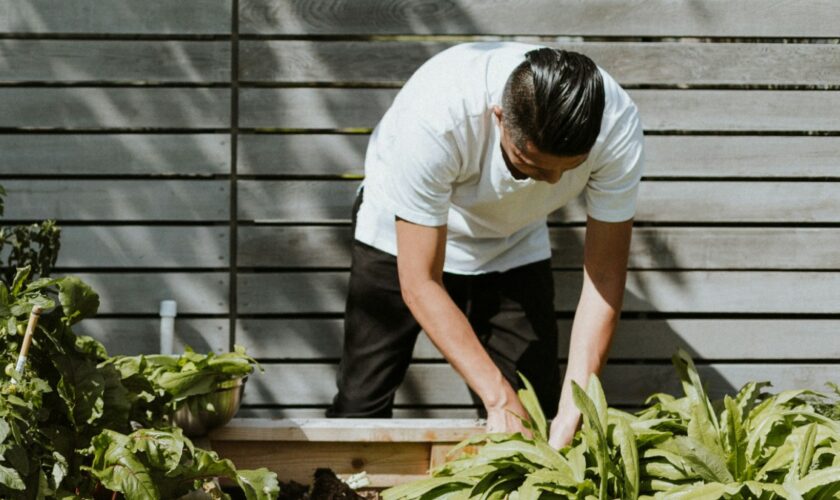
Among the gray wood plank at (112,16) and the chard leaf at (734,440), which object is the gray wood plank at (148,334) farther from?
the chard leaf at (734,440)

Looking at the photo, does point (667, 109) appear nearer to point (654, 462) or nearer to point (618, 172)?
point (618, 172)

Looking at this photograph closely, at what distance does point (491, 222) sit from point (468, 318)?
1.48 feet

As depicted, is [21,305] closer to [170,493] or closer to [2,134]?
Answer: [170,493]

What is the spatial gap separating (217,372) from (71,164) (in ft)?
4.72

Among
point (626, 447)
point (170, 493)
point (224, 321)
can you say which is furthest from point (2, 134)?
point (626, 447)

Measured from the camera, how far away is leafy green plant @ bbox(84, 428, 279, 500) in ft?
7.80

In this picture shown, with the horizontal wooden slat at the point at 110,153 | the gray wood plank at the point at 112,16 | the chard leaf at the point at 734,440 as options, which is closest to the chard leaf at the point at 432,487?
the chard leaf at the point at 734,440

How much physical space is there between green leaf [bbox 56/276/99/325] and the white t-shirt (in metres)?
0.92

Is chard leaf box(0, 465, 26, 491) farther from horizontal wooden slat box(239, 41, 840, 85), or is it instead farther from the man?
horizontal wooden slat box(239, 41, 840, 85)

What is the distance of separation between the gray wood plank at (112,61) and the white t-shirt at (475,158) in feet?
3.03

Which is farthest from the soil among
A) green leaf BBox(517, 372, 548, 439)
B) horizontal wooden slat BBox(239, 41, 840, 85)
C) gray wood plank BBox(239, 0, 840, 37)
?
gray wood plank BBox(239, 0, 840, 37)

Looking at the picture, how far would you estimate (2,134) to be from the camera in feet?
13.5

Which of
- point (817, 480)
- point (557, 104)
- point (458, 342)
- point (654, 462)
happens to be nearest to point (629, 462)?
point (654, 462)

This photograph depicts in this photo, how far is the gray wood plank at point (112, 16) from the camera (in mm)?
4051
